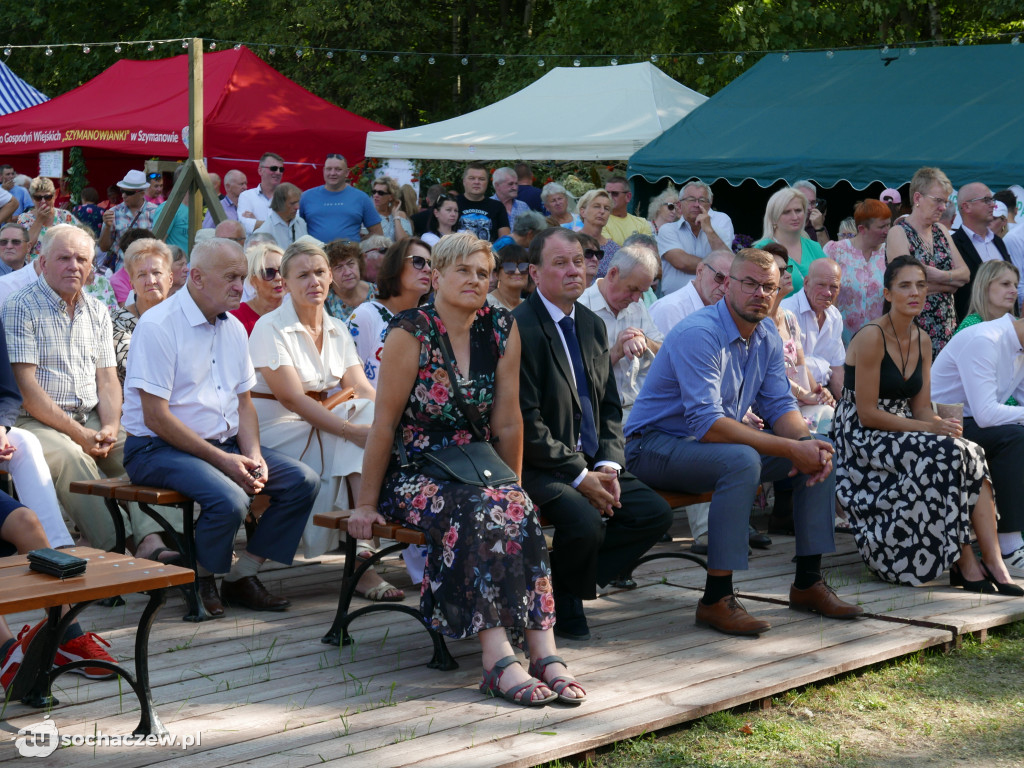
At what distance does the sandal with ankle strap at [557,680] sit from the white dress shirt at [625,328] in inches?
87.8

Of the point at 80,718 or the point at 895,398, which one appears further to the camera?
the point at 895,398

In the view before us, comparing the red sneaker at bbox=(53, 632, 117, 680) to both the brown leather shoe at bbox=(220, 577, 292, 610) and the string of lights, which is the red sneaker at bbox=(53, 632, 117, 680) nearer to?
the brown leather shoe at bbox=(220, 577, 292, 610)

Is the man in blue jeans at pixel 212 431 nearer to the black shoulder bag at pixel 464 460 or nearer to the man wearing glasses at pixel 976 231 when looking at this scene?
the black shoulder bag at pixel 464 460

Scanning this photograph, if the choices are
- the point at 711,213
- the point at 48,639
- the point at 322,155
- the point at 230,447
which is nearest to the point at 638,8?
the point at 322,155

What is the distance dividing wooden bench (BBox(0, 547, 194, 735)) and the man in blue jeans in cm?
103

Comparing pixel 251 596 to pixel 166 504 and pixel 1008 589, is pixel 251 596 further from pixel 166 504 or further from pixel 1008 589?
pixel 1008 589

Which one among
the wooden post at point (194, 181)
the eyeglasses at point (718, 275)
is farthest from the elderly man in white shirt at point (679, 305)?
the wooden post at point (194, 181)

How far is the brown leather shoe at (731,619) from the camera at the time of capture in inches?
178

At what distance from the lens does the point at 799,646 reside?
4422 millimetres

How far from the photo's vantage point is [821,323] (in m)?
6.81

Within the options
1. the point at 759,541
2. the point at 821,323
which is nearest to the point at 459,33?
the point at 821,323

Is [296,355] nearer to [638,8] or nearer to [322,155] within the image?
[322,155]

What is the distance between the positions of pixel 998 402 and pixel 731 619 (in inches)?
86.4

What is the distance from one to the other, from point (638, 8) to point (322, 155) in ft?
21.7
